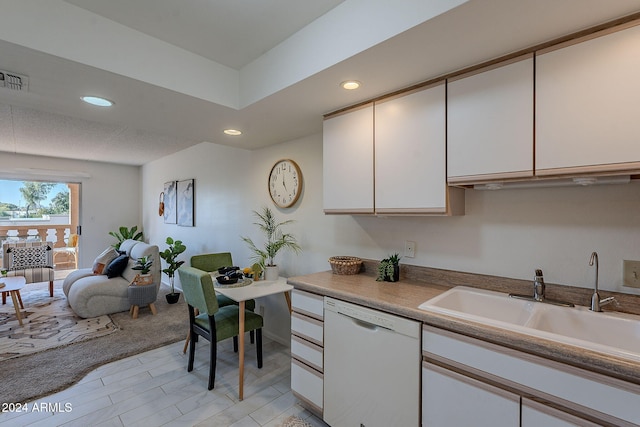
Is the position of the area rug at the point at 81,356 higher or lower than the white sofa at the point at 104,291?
lower

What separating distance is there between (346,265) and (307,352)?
0.66m

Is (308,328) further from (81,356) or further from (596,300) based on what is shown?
(81,356)

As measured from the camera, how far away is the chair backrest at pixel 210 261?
3090 millimetres

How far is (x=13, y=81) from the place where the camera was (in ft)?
5.36

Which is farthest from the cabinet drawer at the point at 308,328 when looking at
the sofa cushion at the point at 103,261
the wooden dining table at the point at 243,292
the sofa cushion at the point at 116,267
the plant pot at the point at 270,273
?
the sofa cushion at the point at 103,261

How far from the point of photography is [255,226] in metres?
3.45

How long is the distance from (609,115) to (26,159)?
7.90 m

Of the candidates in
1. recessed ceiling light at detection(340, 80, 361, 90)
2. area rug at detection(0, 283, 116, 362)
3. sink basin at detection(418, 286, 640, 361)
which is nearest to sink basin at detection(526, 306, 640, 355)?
sink basin at detection(418, 286, 640, 361)

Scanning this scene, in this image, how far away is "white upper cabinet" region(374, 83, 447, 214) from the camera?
164cm

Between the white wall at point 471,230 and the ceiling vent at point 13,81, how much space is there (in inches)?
75.0

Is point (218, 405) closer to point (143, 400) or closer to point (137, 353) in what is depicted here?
point (143, 400)

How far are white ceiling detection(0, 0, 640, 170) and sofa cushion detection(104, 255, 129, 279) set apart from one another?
8.44 ft

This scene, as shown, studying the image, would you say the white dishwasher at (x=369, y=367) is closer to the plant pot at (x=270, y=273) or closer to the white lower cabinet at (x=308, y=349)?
the white lower cabinet at (x=308, y=349)

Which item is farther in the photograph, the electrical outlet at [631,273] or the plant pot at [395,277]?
the plant pot at [395,277]
